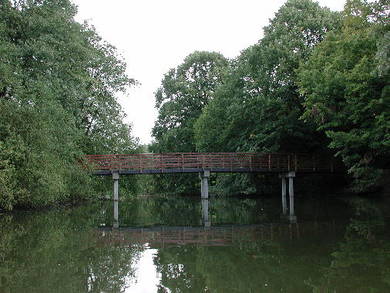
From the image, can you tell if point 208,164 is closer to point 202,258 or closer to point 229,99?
point 229,99

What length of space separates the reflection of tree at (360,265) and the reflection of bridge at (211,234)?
1513 mm

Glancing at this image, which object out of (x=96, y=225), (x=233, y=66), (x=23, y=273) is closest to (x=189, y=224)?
(x=96, y=225)

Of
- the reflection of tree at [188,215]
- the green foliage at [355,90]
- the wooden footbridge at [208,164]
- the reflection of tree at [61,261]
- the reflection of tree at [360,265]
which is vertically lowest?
the reflection of tree at [188,215]

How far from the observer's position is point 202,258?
9711 millimetres

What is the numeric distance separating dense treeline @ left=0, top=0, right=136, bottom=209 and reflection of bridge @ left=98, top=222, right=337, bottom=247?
6.82 metres

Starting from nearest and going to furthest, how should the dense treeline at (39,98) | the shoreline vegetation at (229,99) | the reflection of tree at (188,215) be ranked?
the reflection of tree at (188,215) → the shoreline vegetation at (229,99) → the dense treeline at (39,98)

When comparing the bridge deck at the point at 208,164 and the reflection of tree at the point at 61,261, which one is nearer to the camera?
the reflection of tree at the point at 61,261

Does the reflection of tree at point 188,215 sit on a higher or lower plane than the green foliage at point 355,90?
lower

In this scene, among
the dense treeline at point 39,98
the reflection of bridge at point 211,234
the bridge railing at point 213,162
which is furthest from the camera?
the bridge railing at point 213,162

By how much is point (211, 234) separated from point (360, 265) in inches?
258

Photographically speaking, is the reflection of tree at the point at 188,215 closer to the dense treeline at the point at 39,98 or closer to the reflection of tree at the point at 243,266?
the dense treeline at the point at 39,98

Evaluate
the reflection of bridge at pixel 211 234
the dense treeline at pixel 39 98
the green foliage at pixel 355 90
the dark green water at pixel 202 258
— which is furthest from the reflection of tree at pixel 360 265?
the dense treeline at pixel 39 98

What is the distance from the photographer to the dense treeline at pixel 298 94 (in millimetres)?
19547

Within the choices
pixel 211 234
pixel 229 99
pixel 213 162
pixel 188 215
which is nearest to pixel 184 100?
pixel 229 99
